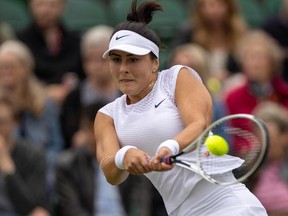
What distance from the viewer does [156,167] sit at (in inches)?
182

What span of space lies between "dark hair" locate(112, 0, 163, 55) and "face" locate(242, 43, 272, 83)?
11.1ft

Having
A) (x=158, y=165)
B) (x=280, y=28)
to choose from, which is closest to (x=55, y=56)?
(x=280, y=28)

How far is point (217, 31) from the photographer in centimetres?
900

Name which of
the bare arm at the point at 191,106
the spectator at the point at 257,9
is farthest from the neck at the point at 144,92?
the spectator at the point at 257,9

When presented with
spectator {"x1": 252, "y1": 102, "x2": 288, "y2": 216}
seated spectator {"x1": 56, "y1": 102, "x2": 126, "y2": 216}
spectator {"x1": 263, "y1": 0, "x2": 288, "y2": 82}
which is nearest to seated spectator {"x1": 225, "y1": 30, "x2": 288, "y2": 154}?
spectator {"x1": 252, "y1": 102, "x2": 288, "y2": 216}

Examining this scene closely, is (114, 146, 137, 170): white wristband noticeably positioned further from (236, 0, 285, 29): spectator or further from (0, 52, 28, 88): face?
(236, 0, 285, 29): spectator

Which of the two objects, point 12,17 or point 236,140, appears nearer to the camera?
point 236,140

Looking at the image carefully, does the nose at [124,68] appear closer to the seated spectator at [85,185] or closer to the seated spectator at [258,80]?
the seated spectator at [85,185]

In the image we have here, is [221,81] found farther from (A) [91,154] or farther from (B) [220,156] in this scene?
(B) [220,156]

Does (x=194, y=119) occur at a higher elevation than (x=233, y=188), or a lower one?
higher

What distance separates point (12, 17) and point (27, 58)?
6.38 ft

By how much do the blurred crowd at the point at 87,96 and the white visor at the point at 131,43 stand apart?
272 centimetres

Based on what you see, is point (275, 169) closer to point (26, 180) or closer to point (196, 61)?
point (196, 61)

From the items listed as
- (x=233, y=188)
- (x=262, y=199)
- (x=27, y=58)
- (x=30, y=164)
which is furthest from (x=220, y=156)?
(x=27, y=58)
